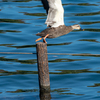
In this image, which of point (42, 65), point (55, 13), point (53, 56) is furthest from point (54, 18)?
point (53, 56)

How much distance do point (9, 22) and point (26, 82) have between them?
22.0 ft

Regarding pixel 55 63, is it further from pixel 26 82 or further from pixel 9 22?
pixel 9 22

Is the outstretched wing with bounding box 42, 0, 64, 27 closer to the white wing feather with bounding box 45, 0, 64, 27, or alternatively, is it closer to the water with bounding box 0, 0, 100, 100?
the white wing feather with bounding box 45, 0, 64, 27

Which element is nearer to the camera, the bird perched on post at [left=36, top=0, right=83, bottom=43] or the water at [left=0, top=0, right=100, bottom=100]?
the bird perched on post at [left=36, top=0, right=83, bottom=43]

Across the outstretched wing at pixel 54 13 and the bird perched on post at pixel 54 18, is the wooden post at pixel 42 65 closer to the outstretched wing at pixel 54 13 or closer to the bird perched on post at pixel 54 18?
the bird perched on post at pixel 54 18

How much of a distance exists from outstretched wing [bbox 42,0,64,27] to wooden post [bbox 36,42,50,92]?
0.99 m

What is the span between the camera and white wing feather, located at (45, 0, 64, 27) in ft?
22.5

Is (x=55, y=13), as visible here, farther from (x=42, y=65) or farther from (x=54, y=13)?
(x=42, y=65)

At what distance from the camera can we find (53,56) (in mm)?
10641

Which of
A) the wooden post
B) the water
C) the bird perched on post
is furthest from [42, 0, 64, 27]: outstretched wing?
the water

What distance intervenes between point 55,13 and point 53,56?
3.72 metres

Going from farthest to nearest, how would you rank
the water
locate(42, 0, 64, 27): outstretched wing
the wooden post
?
the water → locate(42, 0, 64, 27): outstretched wing → the wooden post

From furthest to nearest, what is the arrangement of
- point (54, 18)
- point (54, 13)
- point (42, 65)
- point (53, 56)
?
1. point (53, 56)
2. point (54, 18)
3. point (54, 13)
4. point (42, 65)

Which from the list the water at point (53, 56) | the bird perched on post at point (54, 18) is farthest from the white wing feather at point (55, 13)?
the water at point (53, 56)
